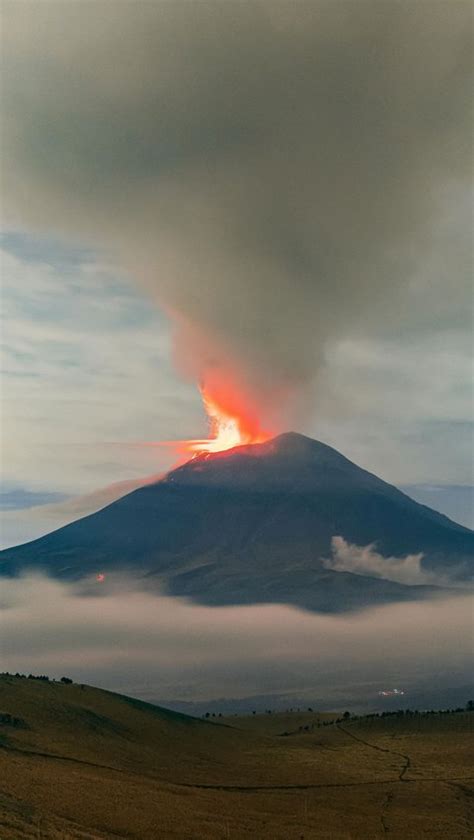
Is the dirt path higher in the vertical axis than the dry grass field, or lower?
lower

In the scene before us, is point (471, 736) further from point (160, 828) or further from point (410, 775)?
point (160, 828)

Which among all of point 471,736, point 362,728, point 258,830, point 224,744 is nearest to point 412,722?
point 362,728

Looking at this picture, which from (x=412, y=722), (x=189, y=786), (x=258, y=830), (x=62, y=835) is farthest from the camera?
(x=412, y=722)

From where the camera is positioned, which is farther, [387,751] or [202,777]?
[387,751]

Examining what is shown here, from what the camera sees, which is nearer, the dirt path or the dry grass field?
the dry grass field

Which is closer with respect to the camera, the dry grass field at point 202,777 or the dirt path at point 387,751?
the dry grass field at point 202,777

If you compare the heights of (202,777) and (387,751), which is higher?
(202,777)

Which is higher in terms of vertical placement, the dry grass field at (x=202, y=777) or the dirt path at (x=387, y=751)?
the dry grass field at (x=202, y=777)

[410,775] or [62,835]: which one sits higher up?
[62,835]
